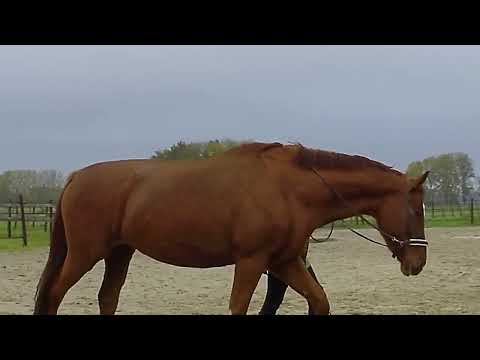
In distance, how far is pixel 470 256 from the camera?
16000mm

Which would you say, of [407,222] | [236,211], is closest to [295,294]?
[407,222]

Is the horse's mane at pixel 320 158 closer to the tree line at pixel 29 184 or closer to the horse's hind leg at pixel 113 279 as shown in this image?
the horse's hind leg at pixel 113 279

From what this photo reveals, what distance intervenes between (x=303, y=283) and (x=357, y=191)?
2.96 ft

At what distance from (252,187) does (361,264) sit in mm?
10676

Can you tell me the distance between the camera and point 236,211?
185 inches

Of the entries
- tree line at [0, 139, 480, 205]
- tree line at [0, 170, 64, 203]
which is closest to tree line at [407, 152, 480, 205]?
tree line at [0, 139, 480, 205]

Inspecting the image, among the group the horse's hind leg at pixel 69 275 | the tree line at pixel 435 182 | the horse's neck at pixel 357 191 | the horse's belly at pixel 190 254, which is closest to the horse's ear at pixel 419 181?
the horse's neck at pixel 357 191

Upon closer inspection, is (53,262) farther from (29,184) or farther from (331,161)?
(29,184)

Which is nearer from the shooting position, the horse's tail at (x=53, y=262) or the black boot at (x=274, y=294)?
the horse's tail at (x=53, y=262)

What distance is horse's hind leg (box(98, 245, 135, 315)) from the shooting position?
5574 mm

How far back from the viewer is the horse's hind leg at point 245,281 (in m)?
4.62

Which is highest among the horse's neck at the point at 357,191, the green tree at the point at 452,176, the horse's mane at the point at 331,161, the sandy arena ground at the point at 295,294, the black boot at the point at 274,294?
the green tree at the point at 452,176

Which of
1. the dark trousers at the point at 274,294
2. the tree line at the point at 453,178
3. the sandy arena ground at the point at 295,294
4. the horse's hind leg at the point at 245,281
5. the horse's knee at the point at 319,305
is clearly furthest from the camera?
the tree line at the point at 453,178
